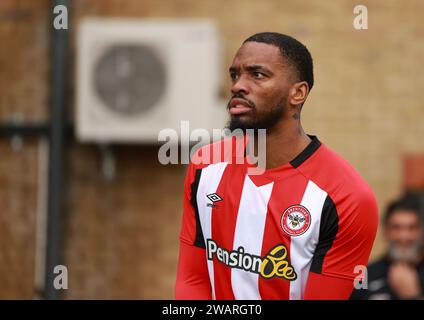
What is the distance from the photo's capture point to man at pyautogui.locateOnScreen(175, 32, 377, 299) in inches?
124

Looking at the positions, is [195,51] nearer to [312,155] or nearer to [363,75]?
[363,75]

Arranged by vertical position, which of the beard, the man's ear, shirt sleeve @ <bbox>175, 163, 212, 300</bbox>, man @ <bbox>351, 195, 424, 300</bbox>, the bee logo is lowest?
man @ <bbox>351, 195, 424, 300</bbox>

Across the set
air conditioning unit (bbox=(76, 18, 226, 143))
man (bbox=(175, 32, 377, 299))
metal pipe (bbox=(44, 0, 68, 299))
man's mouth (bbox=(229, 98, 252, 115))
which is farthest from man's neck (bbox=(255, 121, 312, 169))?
metal pipe (bbox=(44, 0, 68, 299))

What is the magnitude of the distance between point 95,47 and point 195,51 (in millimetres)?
732

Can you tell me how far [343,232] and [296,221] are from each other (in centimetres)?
17

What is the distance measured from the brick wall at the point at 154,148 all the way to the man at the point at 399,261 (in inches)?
49.1

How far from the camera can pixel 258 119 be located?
10.4 feet

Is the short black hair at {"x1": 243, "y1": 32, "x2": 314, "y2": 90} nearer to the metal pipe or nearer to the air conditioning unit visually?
the air conditioning unit

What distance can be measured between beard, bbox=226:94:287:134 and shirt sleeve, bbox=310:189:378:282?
336 mm

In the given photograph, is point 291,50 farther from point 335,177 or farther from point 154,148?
point 154,148

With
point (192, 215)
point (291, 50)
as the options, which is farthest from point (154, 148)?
point (291, 50)

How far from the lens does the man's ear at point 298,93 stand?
324 cm
